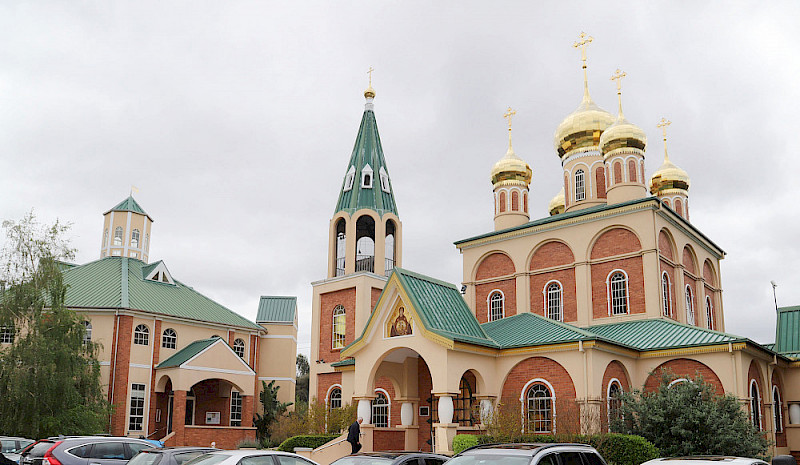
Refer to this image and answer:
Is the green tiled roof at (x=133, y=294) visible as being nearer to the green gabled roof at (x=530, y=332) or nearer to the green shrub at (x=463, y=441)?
the green gabled roof at (x=530, y=332)

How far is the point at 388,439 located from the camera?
22453 millimetres

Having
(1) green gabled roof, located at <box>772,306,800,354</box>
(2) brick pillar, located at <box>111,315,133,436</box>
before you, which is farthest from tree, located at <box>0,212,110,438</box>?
(1) green gabled roof, located at <box>772,306,800,354</box>

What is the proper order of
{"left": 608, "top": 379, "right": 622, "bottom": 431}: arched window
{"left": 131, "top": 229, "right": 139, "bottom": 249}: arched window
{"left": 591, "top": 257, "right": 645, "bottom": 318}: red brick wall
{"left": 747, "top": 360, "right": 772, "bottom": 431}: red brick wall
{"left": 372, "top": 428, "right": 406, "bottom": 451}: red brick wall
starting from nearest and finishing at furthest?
{"left": 608, "top": 379, "right": 622, "bottom": 431}: arched window
{"left": 747, "top": 360, "right": 772, "bottom": 431}: red brick wall
{"left": 372, "top": 428, "right": 406, "bottom": 451}: red brick wall
{"left": 591, "top": 257, "right": 645, "bottom": 318}: red brick wall
{"left": 131, "top": 229, "right": 139, "bottom": 249}: arched window

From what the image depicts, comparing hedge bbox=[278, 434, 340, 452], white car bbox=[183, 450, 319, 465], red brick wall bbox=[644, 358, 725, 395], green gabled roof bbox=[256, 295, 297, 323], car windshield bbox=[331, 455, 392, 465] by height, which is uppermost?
green gabled roof bbox=[256, 295, 297, 323]

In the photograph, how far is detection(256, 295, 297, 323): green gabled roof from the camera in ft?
134

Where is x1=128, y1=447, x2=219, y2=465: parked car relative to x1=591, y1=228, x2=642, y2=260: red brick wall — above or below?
A: below

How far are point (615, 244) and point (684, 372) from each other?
6108mm

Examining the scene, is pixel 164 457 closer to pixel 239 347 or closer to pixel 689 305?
pixel 689 305

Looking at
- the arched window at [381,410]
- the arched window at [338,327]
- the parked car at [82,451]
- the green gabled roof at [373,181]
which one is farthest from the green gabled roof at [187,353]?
the parked car at [82,451]

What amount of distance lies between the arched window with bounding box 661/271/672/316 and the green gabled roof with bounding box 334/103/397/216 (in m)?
13.1

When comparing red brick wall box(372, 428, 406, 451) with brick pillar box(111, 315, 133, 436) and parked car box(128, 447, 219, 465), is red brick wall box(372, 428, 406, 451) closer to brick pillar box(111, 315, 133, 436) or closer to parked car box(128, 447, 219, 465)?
parked car box(128, 447, 219, 465)

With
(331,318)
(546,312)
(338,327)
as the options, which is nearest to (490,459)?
(546,312)

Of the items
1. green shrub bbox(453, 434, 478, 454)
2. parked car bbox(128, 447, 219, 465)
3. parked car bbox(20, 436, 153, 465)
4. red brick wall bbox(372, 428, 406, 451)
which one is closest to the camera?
parked car bbox(128, 447, 219, 465)

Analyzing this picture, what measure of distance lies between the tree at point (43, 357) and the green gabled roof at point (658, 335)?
17952mm
